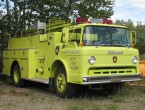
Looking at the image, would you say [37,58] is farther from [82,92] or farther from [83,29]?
[83,29]

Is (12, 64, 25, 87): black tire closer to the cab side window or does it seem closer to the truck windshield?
the cab side window

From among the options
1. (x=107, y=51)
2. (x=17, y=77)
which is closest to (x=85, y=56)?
(x=107, y=51)

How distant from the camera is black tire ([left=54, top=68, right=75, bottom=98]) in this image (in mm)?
11492

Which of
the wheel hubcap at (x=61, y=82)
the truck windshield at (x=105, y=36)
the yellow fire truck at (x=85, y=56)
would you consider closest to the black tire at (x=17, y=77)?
the yellow fire truck at (x=85, y=56)

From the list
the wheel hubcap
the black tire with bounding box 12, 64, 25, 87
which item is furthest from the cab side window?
the black tire with bounding box 12, 64, 25, 87

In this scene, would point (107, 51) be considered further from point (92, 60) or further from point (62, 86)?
point (62, 86)

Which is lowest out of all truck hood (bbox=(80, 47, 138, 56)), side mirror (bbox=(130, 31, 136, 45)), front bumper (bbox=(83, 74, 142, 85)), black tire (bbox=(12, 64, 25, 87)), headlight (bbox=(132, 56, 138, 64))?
black tire (bbox=(12, 64, 25, 87))

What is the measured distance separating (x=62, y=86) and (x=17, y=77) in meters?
3.99

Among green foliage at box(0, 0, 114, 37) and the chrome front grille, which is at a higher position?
green foliage at box(0, 0, 114, 37)

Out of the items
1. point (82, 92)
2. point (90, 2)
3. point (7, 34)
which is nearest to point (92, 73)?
point (82, 92)

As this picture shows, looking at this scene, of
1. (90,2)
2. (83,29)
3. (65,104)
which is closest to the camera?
(65,104)

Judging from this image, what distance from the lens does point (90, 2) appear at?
20562 mm

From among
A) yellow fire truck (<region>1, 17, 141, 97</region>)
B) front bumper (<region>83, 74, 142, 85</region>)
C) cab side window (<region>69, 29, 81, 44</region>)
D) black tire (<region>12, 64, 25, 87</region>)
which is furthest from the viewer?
black tire (<region>12, 64, 25, 87</region>)

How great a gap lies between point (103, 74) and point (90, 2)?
10.1 metres
